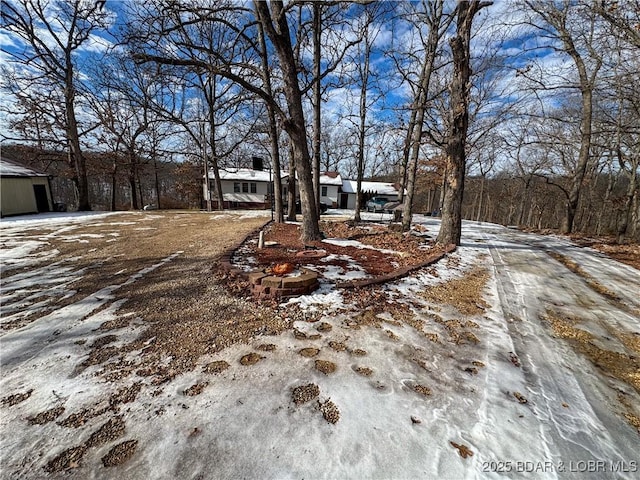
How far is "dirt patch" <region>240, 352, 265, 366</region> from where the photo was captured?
7.52 ft

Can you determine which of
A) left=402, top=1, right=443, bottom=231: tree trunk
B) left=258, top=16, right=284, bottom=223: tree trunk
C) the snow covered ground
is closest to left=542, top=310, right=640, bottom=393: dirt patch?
the snow covered ground

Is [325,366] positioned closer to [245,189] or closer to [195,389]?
[195,389]

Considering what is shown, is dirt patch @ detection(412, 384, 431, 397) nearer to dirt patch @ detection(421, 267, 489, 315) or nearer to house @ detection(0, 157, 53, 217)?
dirt patch @ detection(421, 267, 489, 315)

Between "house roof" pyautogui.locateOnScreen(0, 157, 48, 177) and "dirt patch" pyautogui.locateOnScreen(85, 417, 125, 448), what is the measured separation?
18.1m

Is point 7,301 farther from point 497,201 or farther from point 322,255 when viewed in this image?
point 497,201

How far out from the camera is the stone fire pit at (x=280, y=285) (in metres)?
3.54

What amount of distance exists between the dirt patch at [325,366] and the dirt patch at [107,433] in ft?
4.55

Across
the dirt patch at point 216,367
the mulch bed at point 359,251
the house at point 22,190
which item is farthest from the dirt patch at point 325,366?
the house at point 22,190

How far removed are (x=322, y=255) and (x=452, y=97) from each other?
497 centimetres

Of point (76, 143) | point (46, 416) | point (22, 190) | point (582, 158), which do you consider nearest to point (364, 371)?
point (46, 416)

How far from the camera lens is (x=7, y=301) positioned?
142 inches

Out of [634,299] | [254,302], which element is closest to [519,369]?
[254,302]

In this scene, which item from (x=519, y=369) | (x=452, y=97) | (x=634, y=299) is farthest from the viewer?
(x=452, y=97)

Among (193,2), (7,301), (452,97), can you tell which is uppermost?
(193,2)
